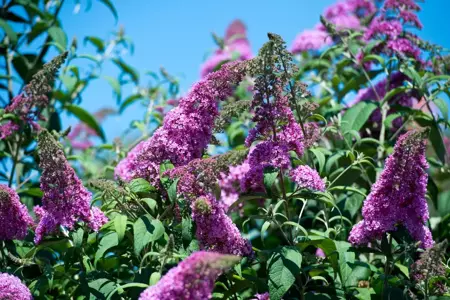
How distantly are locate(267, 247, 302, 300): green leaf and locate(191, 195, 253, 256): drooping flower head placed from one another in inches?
7.3

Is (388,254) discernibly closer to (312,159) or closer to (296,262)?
(296,262)

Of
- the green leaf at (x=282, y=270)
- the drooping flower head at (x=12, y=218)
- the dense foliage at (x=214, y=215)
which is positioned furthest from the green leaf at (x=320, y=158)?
the drooping flower head at (x=12, y=218)

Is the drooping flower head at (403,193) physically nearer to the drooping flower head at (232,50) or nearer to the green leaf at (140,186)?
the green leaf at (140,186)

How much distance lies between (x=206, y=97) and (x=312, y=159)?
0.94 m

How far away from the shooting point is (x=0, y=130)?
436 cm

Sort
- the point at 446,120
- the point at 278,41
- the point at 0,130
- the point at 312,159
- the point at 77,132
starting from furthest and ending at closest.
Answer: the point at 77,132 → the point at 446,120 → the point at 0,130 → the point at 312,159 → the point at 278,41

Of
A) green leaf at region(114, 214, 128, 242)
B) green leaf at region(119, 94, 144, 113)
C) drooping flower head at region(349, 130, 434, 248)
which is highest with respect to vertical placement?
green leaf at region(119, 94, 144, 113)

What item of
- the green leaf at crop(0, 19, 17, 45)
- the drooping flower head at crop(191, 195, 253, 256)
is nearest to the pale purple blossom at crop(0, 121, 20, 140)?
the green leaf at crop(0, 19, 17, 45)

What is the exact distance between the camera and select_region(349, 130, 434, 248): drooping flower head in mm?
2979

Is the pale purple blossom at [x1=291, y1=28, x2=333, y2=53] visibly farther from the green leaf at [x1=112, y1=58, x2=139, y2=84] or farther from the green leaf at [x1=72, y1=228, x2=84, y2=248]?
the green leaf at [x1=72, y1=228, x2=84, y2=248]

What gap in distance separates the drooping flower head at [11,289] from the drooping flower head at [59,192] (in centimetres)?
26

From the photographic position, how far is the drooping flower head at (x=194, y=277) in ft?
7.59

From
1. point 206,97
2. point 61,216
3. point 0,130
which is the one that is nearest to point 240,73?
point 206,97

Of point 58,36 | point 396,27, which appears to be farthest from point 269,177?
point 58,36
